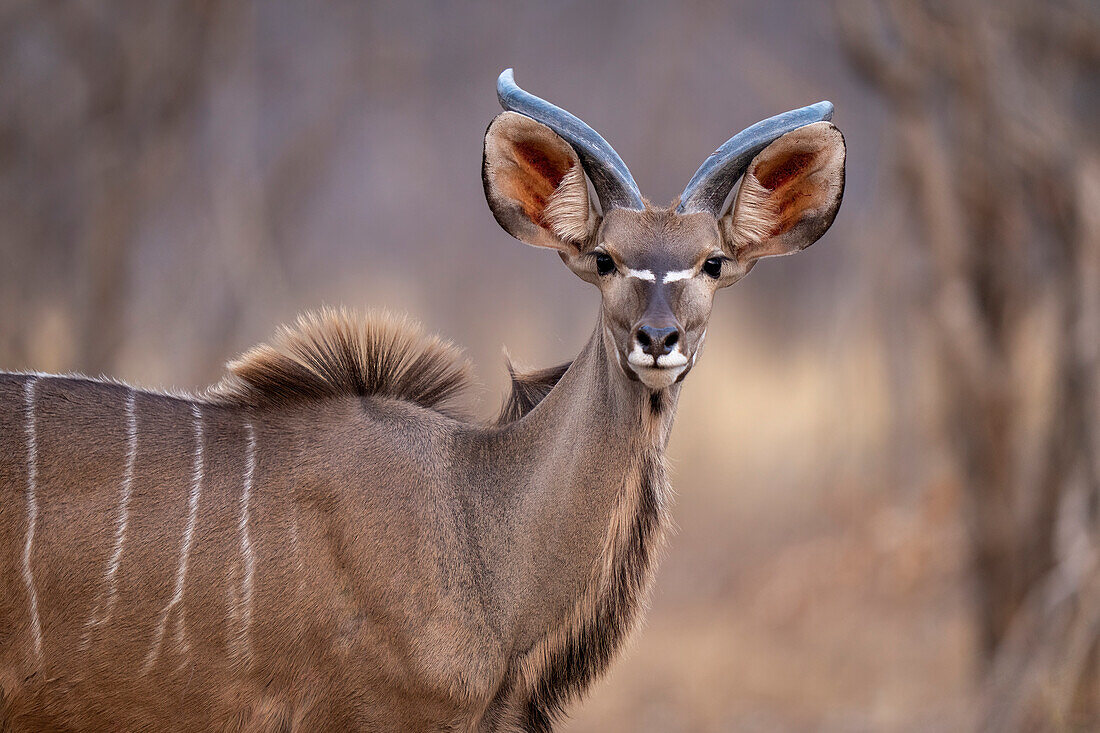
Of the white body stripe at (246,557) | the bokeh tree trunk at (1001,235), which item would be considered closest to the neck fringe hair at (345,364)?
the white body stripe at (246,557)

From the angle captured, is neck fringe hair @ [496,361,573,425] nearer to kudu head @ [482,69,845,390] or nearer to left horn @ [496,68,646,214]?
kudu head @ [482,69,845,390]

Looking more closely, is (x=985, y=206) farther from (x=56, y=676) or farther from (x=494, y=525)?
(x=56, y=676)

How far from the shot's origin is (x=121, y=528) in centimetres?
309

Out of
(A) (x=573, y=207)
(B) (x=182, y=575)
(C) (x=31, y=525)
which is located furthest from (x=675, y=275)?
(C) (x=31, y=525)

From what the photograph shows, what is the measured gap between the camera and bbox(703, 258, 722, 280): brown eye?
3176 mm

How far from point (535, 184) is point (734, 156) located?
542mm

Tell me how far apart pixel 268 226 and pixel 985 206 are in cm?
596

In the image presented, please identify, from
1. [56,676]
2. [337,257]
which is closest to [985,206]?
[56,676]

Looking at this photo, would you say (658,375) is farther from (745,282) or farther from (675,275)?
(745,282)

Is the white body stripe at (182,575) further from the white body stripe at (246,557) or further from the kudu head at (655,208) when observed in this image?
the kudu head at (655,208)

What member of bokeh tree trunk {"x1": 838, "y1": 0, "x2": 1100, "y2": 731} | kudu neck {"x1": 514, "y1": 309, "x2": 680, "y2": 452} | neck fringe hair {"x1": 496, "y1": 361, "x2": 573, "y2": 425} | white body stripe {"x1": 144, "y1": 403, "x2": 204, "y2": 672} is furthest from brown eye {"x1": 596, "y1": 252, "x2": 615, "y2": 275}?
bokeh tree trunk {"x1": 838, "y1": 0, "x2": 1100, "y2": 731}

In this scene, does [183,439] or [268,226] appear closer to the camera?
[183,439]

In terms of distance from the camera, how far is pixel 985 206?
660 cm

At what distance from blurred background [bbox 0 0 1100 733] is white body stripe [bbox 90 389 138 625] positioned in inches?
39.6
